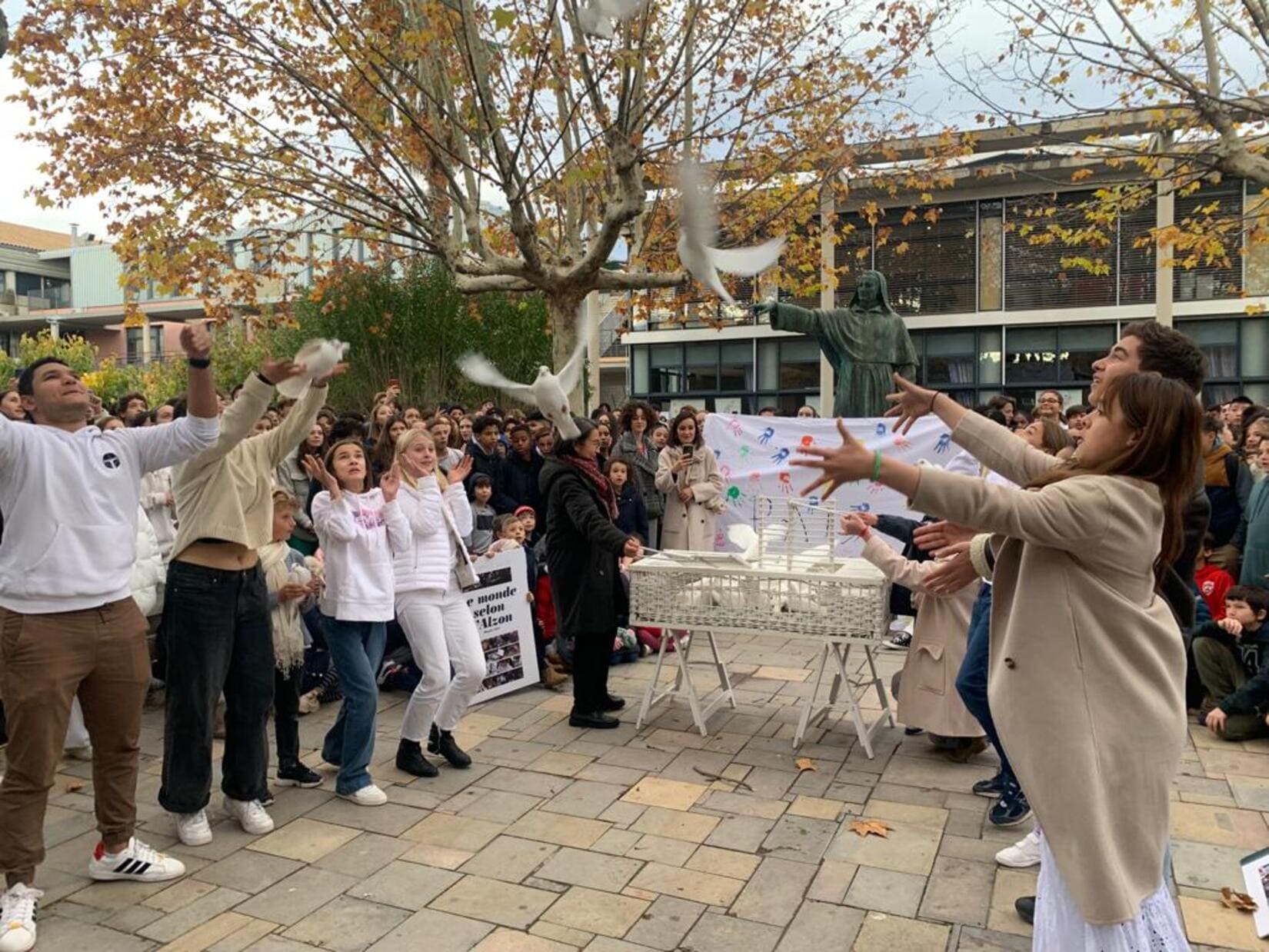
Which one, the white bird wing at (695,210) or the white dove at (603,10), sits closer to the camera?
the white bird wing at (695,210)

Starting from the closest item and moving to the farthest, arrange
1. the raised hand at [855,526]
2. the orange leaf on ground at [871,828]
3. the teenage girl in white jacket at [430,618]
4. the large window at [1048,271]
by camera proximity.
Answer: the raised hand at [855,526] < the orange leaf on ground at [871,828] < the teenage girl in white jacket at [430,618] < the large window at [1048,271]

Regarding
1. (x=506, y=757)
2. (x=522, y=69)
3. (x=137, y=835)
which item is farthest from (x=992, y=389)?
(x=137, y=835)

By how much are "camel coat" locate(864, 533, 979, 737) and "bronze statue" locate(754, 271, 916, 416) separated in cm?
254

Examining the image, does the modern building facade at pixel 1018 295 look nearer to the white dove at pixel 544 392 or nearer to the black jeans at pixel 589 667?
the white dove at pixel 544 392

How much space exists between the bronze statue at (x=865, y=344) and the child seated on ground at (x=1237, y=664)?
2.54 m

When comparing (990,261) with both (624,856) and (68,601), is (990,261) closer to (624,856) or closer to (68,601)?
(624,856)

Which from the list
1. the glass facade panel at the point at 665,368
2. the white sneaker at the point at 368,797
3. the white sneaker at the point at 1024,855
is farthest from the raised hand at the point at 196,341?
the glass facade panel at the point at 665,368

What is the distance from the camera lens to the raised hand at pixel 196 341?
3.42 m

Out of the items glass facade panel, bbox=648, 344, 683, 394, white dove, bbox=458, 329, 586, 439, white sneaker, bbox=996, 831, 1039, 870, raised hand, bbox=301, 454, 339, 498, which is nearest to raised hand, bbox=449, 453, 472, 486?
white dove, bbox=458, 329, 586, 439

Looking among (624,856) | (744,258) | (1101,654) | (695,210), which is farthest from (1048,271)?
(1101,654)

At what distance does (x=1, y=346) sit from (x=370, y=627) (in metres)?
57.9

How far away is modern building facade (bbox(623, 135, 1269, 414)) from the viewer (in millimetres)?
20891

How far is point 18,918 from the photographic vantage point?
326 cm

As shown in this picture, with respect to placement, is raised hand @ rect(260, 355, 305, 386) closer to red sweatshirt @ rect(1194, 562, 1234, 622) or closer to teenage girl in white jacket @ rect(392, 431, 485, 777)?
teenage girl in white jacket @ rect(392, 431, 485, 777)
